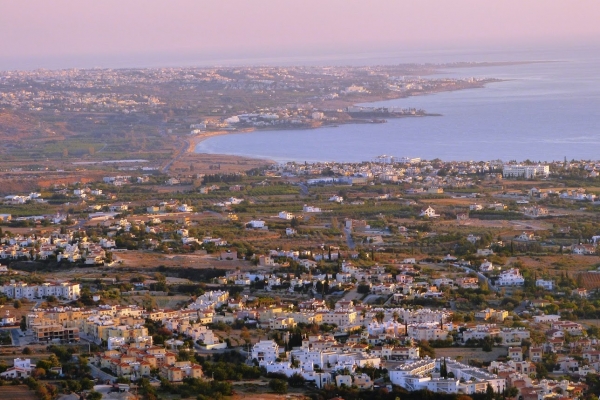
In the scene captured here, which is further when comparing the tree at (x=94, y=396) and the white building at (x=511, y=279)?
the white building at (x=511, y=279)

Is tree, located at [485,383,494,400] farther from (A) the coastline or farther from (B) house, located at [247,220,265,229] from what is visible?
(A) the coastline

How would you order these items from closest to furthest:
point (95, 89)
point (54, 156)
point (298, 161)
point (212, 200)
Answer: point (212, 200) < point (298, 161) < point (54, 156) < point (95, 89)

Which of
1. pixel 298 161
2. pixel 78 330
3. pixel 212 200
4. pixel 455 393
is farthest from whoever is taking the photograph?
pixel 298 161

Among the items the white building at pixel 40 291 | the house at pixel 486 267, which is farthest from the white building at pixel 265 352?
the house at pixel 486 267

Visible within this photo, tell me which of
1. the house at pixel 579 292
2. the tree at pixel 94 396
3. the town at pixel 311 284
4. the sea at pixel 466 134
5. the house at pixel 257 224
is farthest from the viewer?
the sea at pixel 466 134

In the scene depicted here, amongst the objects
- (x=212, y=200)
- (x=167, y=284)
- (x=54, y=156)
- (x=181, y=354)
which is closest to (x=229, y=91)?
(x=54, y=156)

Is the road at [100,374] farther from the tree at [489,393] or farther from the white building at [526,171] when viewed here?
the white building at [526,171]

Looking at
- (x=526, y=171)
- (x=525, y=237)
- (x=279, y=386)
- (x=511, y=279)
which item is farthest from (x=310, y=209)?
(x=279, y=386)

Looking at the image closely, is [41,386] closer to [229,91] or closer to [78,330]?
[78,330]
